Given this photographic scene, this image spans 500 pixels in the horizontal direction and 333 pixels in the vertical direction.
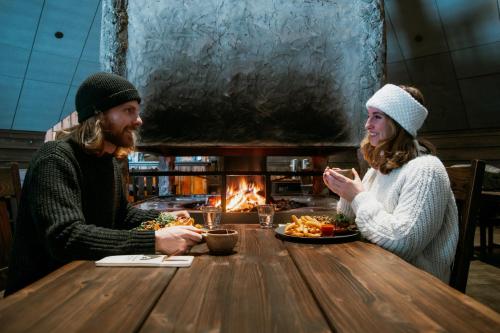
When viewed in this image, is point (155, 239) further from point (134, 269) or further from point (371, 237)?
point (371, 237)

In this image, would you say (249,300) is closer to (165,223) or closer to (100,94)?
(165,223)

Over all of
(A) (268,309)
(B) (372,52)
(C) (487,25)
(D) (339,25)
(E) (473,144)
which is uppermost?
(C) (487,25)

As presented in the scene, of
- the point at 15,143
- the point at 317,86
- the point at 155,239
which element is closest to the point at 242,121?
the point at 317,86

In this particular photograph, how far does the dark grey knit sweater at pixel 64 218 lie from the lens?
1.31 metres

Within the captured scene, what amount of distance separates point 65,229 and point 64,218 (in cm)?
4

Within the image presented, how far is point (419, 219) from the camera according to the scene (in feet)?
5.02

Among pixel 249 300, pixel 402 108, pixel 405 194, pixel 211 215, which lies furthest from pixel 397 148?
pixel 249 300

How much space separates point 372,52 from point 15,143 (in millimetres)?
5181

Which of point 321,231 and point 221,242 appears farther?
point 321,231

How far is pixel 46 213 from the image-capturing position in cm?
135

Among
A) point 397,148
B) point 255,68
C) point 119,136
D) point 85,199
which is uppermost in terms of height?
point 255,68

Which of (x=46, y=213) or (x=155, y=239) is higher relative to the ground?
(x=46, y=213)

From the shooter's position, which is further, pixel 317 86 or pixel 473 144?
pixel 473 144

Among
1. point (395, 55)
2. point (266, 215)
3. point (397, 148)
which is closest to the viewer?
point (397, 148)
